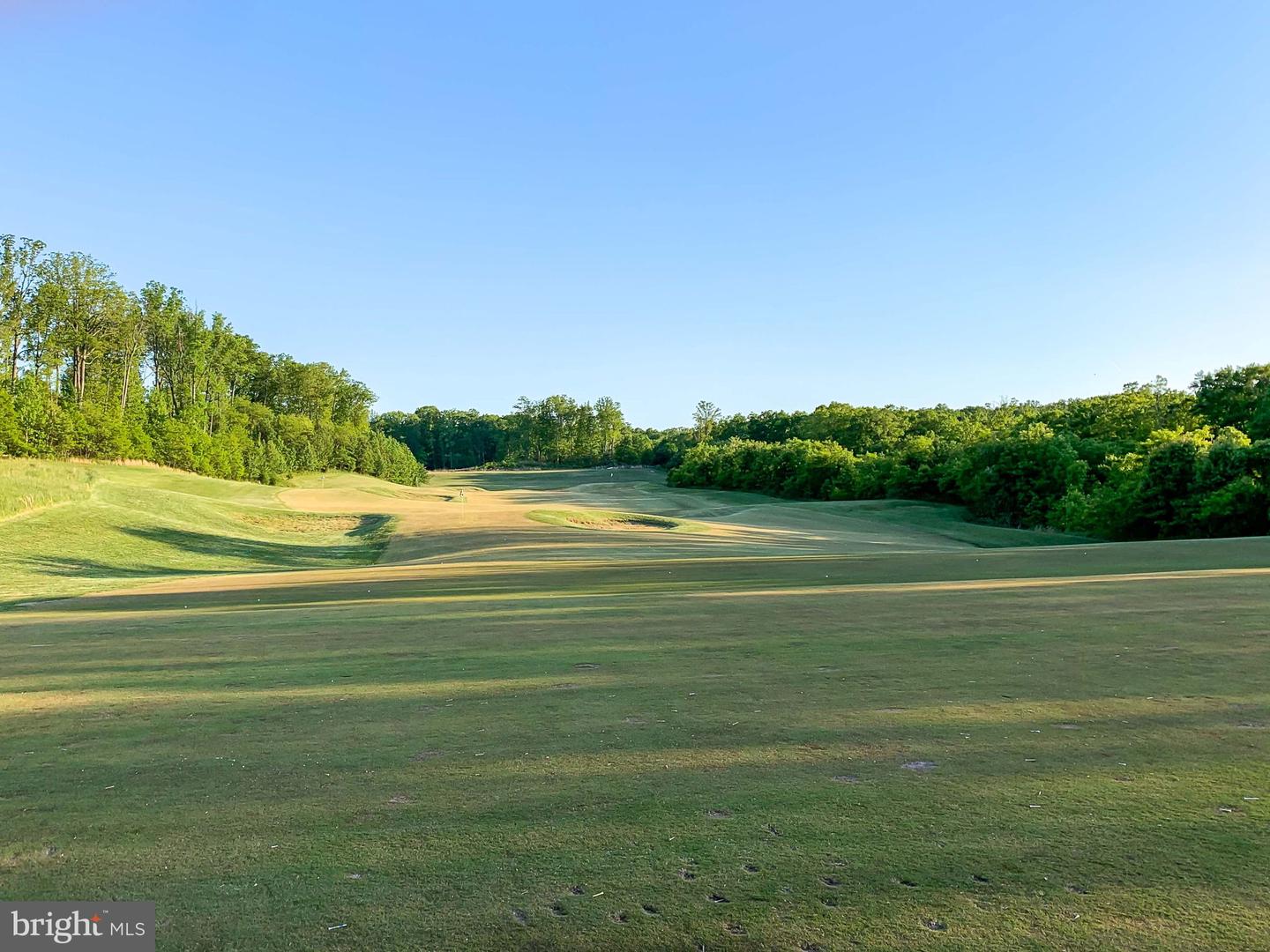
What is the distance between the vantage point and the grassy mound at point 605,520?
46938mm

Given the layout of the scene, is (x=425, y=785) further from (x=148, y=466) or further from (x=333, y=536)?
(x=148, y=466)

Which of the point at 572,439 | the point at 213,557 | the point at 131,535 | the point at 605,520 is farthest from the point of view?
the point at 572,439

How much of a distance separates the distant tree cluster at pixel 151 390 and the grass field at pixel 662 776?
66143 mm

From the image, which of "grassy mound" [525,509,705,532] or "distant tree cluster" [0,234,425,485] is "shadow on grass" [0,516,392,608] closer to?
"grassy mound" [525,509,705,532]

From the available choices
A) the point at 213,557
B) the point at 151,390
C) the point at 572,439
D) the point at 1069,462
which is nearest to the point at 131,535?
the point at 213,557

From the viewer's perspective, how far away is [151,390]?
9494cm

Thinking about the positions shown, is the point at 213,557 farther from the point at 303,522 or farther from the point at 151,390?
the point at 151,390

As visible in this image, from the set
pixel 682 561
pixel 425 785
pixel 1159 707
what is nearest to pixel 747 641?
pixel 1159 707

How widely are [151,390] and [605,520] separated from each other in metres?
70.1

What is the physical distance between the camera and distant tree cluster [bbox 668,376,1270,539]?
37.7m

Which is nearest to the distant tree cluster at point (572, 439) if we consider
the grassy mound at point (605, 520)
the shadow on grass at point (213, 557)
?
the grassy mound at point (605, 520)

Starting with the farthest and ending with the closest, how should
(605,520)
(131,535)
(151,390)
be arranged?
(151,390), (605,520), (131,535)

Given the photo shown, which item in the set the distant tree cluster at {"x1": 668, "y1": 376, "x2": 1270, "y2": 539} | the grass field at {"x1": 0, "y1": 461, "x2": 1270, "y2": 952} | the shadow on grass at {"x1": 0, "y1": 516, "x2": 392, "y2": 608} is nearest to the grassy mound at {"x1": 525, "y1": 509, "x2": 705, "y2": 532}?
the shadow on grass at {"x1": 0, "y1": 516, "x2": 392, "y2": 608}

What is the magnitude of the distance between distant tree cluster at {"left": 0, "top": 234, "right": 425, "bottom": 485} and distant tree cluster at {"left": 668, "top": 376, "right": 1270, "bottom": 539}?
49727 mm
